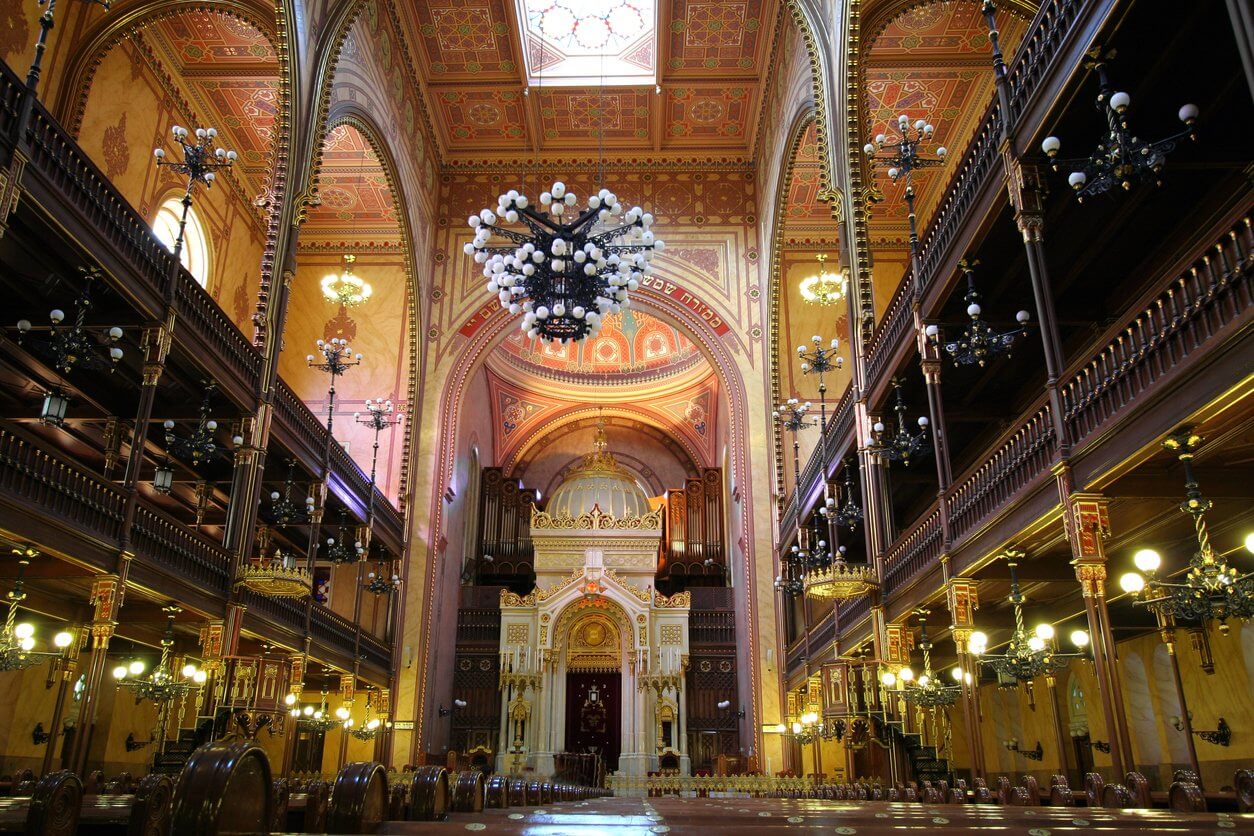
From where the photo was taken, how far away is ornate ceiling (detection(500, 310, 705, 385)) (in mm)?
29922

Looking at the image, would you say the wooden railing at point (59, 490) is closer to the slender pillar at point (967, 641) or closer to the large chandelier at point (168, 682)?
the large chandelier at point (168, 682)

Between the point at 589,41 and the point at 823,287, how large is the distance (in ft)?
26.7

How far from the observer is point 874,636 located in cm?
1391

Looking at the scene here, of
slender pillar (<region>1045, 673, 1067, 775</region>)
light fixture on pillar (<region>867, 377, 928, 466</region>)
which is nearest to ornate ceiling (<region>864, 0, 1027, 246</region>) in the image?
light fixture on pillar (<region>867, 377, 928, 466</region>)

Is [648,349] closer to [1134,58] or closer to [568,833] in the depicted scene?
[1134,58]

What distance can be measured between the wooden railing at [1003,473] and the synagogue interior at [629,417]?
6 centimetres

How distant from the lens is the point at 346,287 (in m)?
22.3

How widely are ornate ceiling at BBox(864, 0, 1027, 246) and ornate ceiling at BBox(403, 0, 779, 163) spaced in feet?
10.0

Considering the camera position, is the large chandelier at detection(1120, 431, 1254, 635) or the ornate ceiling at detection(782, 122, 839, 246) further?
the ornate ceiling at detection(782, 122, 839, 246)

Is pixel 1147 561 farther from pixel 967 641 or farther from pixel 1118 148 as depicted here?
pixel 1118 148

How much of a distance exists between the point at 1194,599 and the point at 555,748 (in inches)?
728

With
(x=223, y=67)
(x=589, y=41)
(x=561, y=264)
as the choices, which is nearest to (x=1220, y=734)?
(x=561, y=264)

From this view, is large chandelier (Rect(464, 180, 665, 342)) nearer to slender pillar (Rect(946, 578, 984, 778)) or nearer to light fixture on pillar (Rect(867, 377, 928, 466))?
light fixture on pillar (Rect(867, 377, 928, 466))

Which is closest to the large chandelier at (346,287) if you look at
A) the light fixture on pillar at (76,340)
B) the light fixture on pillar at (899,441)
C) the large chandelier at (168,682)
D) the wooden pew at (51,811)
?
the large chandelier at (168,682)
